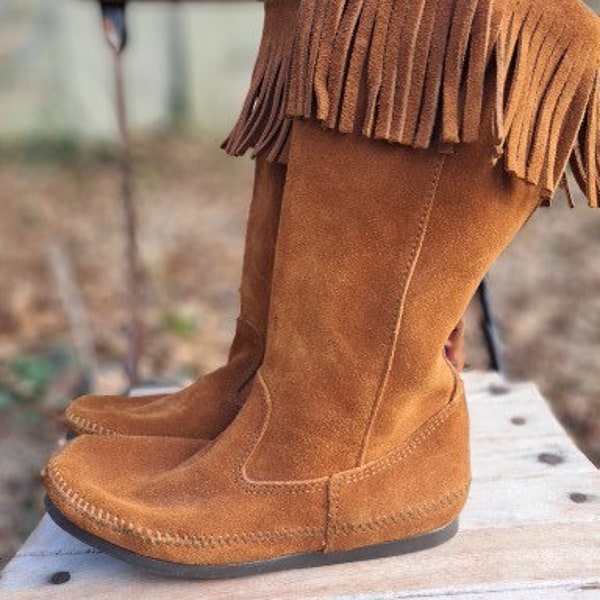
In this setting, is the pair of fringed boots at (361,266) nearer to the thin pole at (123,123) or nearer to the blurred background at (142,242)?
the thin pole at (123,123)

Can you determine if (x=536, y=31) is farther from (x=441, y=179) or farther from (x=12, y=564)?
(x=12, y=564)

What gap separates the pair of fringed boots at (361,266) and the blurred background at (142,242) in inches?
21.7

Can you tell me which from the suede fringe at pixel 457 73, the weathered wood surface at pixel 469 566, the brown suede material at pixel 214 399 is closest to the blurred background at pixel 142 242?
the brown suede material at pixel 214 399

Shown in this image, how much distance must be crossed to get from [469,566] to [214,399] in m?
0.34

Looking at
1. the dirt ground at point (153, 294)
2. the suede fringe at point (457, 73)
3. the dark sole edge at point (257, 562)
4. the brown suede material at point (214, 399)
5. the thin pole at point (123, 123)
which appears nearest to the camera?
the suede fringe at point (457, 73)

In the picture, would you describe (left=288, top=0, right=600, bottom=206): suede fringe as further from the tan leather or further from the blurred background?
the blurred background

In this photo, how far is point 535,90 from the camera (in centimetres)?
79

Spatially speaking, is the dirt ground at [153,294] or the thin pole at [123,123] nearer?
the thin pole at [123,123]

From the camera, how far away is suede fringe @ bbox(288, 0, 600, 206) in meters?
0.76

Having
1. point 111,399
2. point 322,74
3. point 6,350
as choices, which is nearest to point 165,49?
point 6,350

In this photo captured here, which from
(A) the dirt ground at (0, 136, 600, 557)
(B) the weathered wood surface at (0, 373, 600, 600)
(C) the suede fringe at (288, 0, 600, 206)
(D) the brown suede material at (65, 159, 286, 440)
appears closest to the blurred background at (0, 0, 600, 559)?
(A) the dirt ground at (0, 136, 600, 557)

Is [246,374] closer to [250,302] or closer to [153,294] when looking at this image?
[250,302]

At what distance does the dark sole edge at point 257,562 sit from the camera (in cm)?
88

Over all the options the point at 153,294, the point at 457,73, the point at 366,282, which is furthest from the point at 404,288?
the point at 153,294
